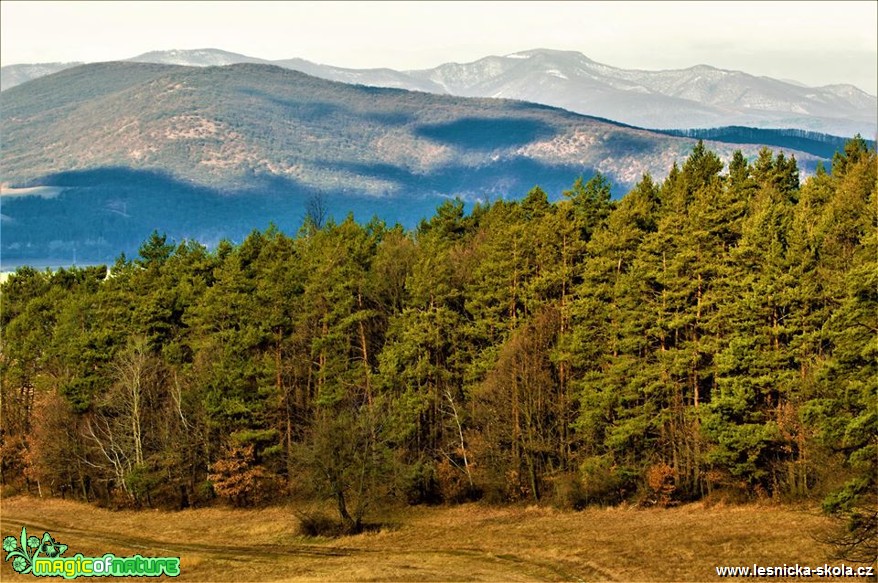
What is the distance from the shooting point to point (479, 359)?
63156 mm

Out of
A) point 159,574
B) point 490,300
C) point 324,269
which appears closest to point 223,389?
point 324,269

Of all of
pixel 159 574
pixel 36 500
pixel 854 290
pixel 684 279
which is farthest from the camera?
pixel 36 500

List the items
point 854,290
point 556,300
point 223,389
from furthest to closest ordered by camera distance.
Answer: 1. point 223,389
2. point 556,300
3. point 854,290

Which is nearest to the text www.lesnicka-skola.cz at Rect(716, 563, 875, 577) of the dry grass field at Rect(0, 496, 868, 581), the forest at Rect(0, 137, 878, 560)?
the dry grass field at Rect(0, 496, 868, 581)

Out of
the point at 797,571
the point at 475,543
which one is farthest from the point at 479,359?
the point at 797,571

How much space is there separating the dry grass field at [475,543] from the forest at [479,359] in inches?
90.5

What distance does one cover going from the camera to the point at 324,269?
224 ft

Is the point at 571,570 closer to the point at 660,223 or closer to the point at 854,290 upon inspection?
the point at 854,290

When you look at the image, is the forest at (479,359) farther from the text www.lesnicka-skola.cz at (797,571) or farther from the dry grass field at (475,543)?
the text www.lesnicka-skola.cz at (797,571)

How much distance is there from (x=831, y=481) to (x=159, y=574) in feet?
92.6

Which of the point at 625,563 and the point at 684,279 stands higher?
the point at 684,279

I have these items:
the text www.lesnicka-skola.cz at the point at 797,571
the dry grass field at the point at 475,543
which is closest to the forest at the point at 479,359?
the dry grass field at the point at 475,543

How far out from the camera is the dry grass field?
4119 centimetres

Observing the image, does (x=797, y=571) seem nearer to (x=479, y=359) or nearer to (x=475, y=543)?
(x=475, y=543)
